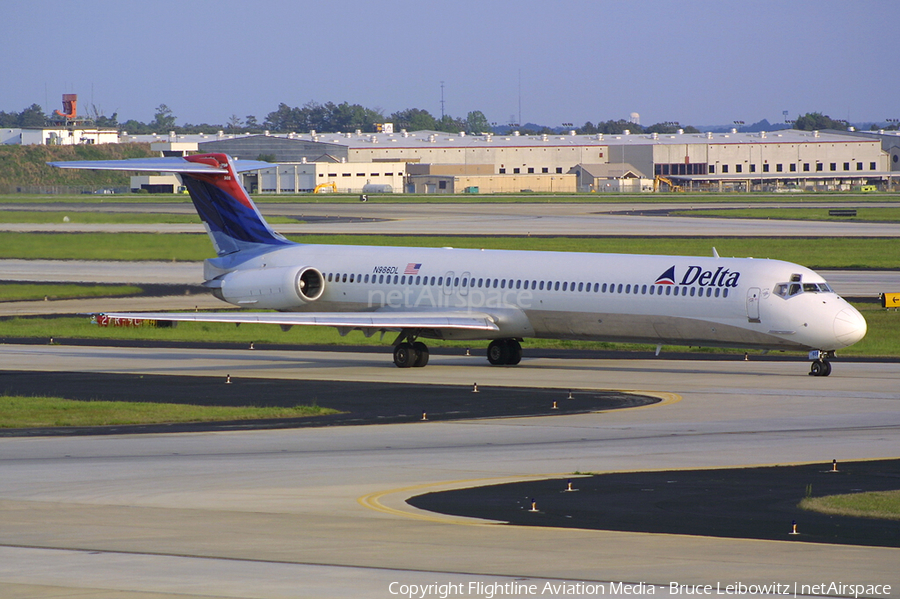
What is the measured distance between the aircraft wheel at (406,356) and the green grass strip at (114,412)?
836 cm

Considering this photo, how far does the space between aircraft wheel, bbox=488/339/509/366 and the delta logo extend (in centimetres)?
575

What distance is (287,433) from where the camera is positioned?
83.0 ft

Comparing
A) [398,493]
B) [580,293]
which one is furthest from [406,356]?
[398,493]

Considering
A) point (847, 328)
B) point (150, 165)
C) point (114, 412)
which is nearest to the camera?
point (114, 412)

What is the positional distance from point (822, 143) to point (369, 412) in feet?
580

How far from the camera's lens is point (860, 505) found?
17672 mm

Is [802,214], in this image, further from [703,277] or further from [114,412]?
[114,412]

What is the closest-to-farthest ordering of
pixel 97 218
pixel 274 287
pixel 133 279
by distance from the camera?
1. pixel 274 287
2. pixel 133 279
3. pixel 97 218

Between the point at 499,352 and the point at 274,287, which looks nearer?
the point at 499,352

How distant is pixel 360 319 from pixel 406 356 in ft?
7.04

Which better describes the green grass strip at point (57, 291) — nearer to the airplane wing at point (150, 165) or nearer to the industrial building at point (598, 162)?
the airplane wing at point (150, 165)

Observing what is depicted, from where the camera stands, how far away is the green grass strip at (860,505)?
1716 centimetres

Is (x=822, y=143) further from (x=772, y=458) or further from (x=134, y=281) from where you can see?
(x=772, y=458)

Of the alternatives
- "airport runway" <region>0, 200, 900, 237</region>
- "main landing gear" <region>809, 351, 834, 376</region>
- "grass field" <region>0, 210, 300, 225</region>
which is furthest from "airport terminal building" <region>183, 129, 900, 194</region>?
"main landing gear" <region>809, 351, 834, 376</region>
